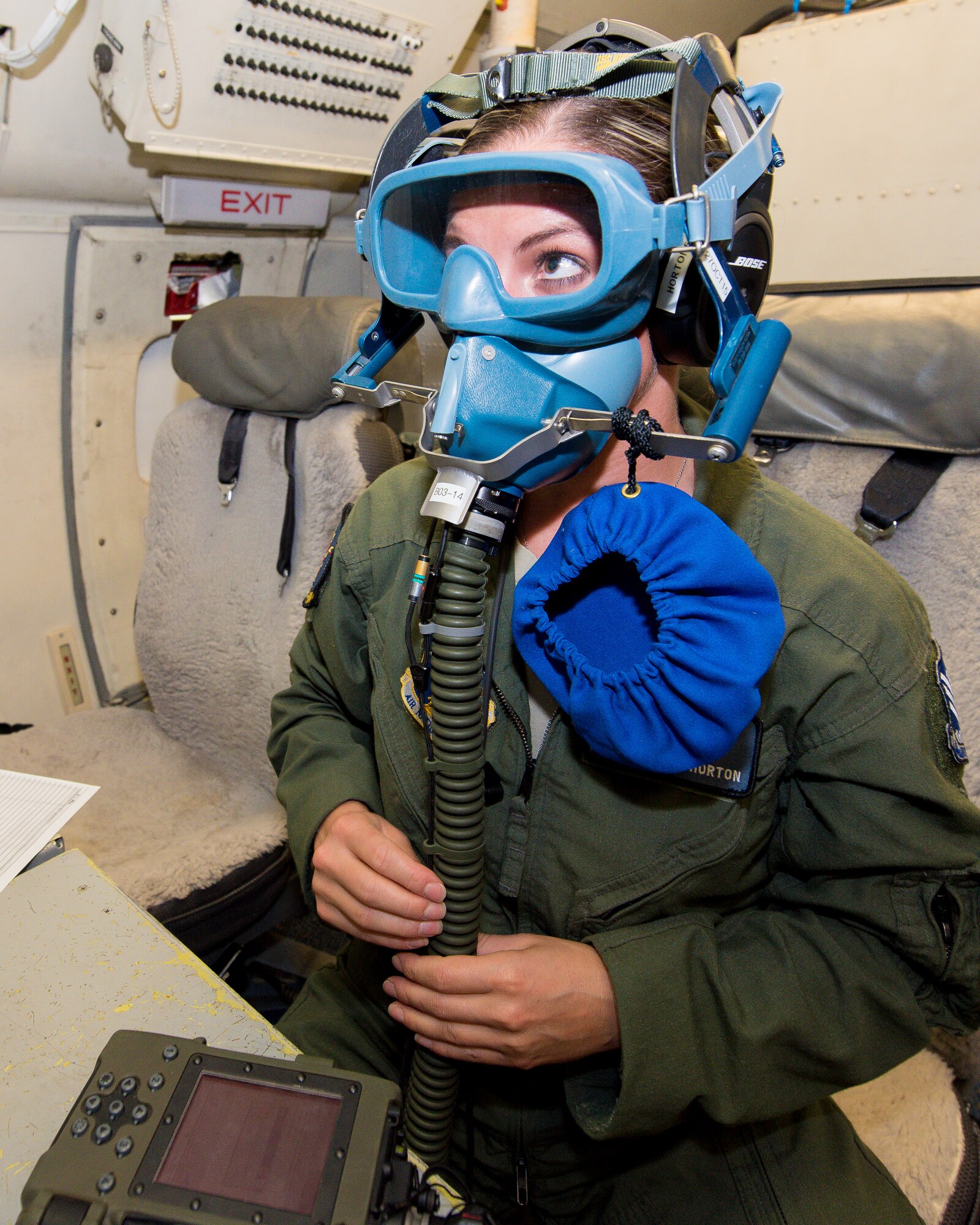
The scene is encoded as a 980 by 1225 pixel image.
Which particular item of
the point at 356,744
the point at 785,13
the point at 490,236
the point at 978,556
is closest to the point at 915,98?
the point at 785,13

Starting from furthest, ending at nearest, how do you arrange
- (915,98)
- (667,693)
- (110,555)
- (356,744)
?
(110,555)
(915,98)
(356,744)
(667,693)

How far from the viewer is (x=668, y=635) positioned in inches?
33.1

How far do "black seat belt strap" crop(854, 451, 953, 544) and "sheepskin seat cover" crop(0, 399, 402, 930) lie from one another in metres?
1.04

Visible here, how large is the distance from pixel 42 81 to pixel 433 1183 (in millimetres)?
2299

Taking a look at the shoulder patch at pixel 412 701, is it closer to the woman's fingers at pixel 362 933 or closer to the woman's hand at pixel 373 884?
the woman's hand at pixel 373 884

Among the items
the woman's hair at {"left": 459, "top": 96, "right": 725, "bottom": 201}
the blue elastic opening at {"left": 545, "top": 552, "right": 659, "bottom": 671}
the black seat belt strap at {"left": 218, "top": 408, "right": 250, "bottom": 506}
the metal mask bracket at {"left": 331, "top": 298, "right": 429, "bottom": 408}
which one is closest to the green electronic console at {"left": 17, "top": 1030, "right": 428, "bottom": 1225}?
the blue elastic opening at {"left": 545, "top": 552, "right": 659, "bottom": 671}

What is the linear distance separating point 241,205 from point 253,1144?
249 cm

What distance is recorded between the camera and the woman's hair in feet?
2.91

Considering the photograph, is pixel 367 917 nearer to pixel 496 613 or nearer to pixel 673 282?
pixel 496 613

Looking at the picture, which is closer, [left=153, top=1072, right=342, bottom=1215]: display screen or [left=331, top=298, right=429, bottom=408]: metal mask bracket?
[left=153, top=1072, right=342, bottom=1215]: display screen

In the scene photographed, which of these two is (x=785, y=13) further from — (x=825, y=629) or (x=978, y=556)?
(x=825, y=629)

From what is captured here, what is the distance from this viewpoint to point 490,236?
0.92 meters

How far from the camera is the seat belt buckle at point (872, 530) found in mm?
1396

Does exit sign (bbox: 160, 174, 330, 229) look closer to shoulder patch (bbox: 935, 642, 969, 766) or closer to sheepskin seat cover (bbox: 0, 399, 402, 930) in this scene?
sheepskin seat cover (bbox: 0, 399, 402, 930)
